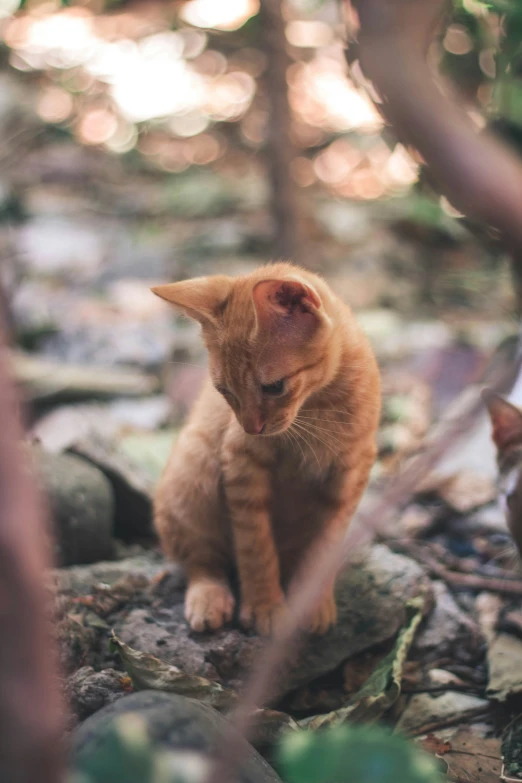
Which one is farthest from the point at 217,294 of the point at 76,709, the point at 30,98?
the point at 30,98

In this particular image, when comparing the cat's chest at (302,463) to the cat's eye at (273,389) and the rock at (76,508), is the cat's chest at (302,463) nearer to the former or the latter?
the cat's eye at (273,389)

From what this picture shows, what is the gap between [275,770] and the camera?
6.50 feet

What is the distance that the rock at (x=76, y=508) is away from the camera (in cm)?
298

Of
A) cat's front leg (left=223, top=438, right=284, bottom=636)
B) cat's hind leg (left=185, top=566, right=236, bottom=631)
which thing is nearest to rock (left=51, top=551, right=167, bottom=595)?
cat's hind leg (left=185, top=566, right=236, bottom=631)

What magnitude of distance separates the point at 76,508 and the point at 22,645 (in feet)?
6.61

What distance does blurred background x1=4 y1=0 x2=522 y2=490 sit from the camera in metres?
4.70

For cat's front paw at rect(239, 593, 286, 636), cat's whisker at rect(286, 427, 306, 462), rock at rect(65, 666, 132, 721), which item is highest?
cat's whisker at rect(286, 427, 306, 462)

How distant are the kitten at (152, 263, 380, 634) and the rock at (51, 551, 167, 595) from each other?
0.88 ft

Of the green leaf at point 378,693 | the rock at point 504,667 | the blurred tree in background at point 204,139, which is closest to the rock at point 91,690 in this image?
the green leaf at point 378,693

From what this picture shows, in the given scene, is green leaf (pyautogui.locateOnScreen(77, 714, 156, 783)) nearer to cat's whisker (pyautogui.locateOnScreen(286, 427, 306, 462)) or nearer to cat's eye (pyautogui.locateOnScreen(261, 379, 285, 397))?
cat's eye (pyautogui.locateOnScreen(261, 379, 285, 397))

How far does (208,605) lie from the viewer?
255 centimetres

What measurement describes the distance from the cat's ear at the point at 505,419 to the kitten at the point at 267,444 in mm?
600

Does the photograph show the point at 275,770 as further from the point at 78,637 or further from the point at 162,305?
the point at 162,305

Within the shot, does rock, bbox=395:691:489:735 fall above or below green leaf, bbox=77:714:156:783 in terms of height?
A: below
